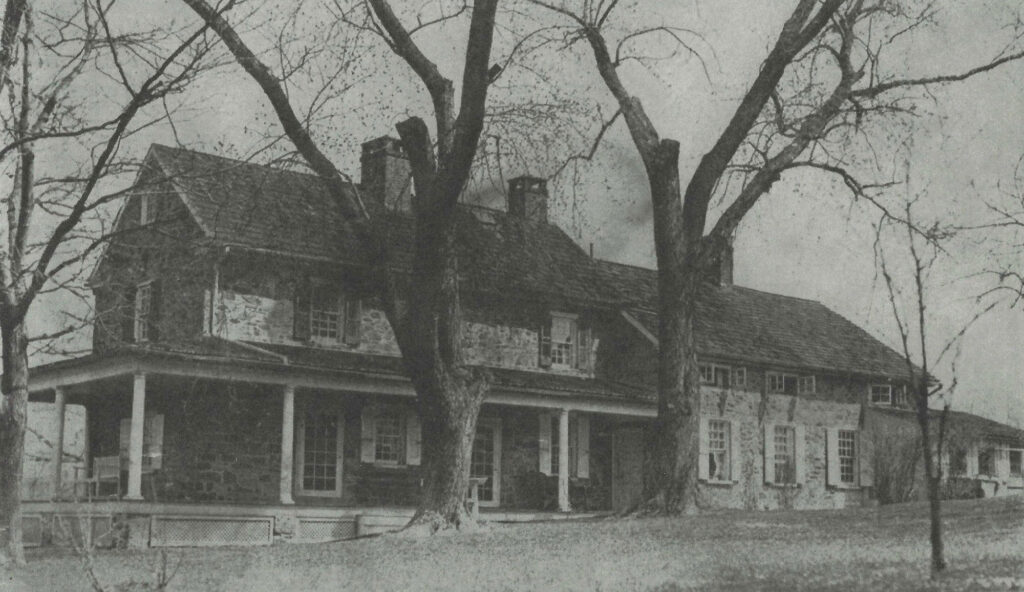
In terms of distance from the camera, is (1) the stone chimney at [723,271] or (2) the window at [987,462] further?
(2) the window at [987,462]

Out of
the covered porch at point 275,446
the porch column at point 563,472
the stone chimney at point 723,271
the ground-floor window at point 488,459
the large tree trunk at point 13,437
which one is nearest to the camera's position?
the large tree trunk at point 13,437

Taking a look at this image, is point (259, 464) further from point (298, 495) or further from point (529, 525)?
point (529, 525)

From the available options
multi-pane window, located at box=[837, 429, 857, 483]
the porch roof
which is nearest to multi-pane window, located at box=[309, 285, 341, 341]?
the porch roof

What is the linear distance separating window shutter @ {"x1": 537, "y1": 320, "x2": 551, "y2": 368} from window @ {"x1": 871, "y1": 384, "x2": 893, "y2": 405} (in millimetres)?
10870

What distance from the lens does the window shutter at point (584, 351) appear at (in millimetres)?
30484

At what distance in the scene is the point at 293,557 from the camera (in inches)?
611

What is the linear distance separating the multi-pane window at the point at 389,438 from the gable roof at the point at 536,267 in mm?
3264

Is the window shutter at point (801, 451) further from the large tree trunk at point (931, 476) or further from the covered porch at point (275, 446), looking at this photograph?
the large tree trunk at point (931, 476)

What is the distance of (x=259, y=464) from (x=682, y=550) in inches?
448

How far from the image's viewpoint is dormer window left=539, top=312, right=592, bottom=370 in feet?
97.4

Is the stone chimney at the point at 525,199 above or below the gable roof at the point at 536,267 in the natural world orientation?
above

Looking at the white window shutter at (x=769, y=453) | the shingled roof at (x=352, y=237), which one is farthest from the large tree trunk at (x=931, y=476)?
the white window shutter at (x=769, y=453)

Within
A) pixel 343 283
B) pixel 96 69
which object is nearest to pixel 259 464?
pixel 343 283

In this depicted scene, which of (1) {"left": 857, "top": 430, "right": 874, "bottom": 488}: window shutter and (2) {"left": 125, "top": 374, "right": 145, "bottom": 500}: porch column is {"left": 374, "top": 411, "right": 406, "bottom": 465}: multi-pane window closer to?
(2) {"left": 125, "top": 374, "right": 145, "bottom": 500}: porch column
